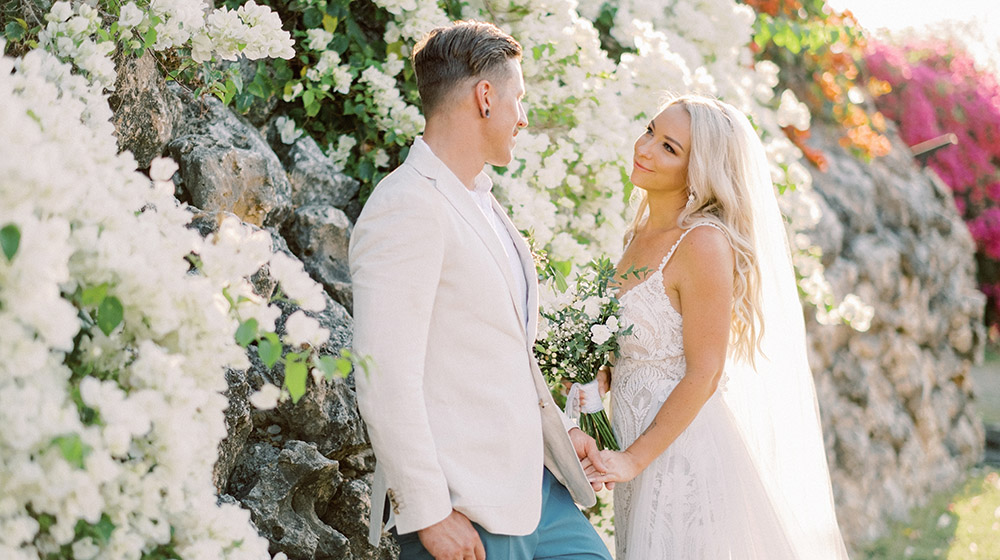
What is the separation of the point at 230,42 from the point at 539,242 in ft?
5.01

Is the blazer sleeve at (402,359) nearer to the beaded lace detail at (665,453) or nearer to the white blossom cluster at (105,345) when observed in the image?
the white blossom cluster at (105,345)

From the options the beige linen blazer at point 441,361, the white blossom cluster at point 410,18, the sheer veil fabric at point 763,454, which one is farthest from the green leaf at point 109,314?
the white blossom cluster at point 410,18

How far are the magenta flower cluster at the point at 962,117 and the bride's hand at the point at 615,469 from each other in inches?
360

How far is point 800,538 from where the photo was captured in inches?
107

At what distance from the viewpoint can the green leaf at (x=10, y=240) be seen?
0.98 m

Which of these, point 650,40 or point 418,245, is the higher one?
point 418,245

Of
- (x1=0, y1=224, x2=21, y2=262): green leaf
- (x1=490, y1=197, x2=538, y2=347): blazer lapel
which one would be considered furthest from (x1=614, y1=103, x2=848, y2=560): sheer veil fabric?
(x1=0, y1=224, x2=21, y2=262): green leaf

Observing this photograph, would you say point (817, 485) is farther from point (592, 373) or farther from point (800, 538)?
point (592, 373)

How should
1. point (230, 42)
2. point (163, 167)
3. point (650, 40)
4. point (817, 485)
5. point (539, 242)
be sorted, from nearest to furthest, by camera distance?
point (163, 167), point (230, 42), point (817, 485), point (539, 242), point (650, 40)

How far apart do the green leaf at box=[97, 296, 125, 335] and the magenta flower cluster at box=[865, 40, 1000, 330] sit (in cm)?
1059

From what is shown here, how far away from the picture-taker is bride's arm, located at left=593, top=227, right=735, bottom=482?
2.54 m

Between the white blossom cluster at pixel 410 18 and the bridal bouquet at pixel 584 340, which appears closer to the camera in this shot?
the bridal bouquet at pixel 584 340

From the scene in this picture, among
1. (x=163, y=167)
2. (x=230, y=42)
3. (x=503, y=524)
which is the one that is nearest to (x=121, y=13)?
(x=230, y=42)

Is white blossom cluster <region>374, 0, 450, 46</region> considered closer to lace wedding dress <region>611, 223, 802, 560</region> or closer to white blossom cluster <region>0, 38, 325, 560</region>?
lace wedding dress <region>611, 223, 802, 560</region>
